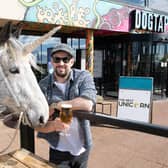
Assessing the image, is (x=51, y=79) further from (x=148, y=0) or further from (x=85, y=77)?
(x=148, y=0)

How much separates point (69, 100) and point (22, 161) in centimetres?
62

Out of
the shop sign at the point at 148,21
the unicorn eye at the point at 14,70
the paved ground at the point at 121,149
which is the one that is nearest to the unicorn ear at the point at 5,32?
the unicorn eye at the point at 14,70

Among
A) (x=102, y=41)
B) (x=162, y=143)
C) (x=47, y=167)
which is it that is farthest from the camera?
Answer: (x=102, y=41)

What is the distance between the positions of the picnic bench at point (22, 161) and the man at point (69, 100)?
245 mm

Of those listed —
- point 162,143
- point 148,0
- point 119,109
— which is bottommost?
point 162,143

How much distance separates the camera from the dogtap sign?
591 cm

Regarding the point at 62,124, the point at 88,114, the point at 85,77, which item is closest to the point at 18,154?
the point at 62,124

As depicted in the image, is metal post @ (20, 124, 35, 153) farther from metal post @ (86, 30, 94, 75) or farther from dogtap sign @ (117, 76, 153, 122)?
metal post @ (86, 30, 94, 75)

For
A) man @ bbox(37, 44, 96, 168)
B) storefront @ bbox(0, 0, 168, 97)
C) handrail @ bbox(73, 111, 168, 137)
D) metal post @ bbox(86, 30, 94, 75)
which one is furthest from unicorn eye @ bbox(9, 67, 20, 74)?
metal post @ bbox(86, 30, 94, 75)

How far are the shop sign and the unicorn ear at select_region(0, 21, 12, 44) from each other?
1089 cm

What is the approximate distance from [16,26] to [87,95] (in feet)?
2.75

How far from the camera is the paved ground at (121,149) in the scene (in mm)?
4875

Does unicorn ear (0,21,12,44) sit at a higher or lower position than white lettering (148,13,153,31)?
lower

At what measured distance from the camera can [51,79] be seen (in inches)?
103
